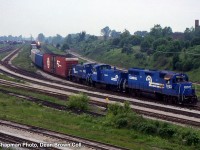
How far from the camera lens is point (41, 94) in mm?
42125

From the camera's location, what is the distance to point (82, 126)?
26406 millimetres

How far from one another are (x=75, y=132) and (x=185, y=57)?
50.7m

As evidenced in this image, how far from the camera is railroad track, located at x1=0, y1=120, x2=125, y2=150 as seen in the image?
20886mm

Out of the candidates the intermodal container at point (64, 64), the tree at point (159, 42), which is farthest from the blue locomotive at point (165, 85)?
the tree at point (159, 42)

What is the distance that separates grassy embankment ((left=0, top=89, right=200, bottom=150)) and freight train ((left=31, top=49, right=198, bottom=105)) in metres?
10.8

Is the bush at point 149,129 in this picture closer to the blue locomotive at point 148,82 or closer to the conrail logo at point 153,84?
the blue locomotive at point 148,82

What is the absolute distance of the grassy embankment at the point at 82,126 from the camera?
72.7ft

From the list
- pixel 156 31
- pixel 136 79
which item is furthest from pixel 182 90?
pixel 156 31

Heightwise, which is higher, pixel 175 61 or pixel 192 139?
pixel 175 61

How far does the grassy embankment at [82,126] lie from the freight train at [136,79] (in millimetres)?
10844

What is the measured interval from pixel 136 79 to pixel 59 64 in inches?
836

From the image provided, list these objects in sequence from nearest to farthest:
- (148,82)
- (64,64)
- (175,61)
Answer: (148,82)
(64,64)
(175,61)

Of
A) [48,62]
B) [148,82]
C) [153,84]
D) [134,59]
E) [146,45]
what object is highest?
[146,45]

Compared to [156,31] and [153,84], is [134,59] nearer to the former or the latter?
[156,31]
